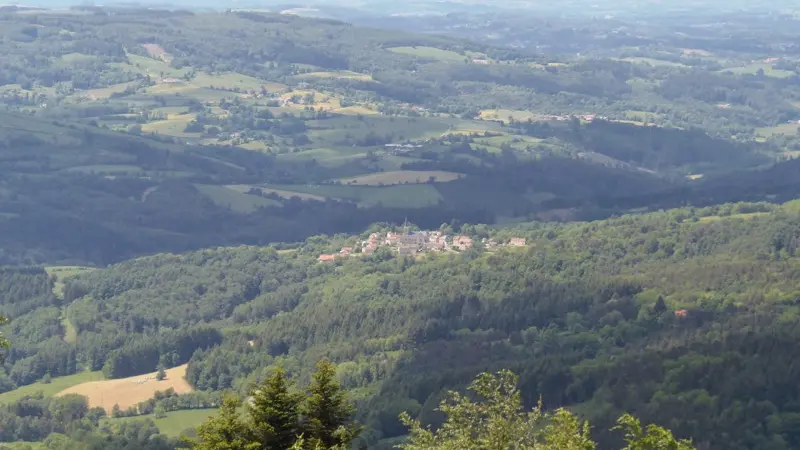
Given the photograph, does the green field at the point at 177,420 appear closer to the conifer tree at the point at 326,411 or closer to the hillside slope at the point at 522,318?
the hillside slope at the point at 522,318

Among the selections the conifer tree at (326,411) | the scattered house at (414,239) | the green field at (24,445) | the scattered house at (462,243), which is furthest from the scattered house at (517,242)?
the conifer tree at (326,411)

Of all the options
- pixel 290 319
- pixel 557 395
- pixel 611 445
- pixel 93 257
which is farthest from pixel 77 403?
pixel 93 257

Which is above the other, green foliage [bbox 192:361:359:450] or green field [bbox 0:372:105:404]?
green foliage [bbox 192:361:359:450]

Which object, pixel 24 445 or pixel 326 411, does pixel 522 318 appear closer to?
pixel 24 445

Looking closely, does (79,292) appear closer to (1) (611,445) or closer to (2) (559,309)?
(2) (559,309)

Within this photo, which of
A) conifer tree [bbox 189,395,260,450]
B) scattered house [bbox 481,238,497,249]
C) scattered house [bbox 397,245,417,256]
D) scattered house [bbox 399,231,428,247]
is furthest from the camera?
scattered house [bbox 399,231,428,247]

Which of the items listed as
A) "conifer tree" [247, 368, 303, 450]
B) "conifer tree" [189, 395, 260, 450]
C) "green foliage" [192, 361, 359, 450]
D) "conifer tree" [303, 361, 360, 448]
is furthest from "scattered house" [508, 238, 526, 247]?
"conifer tree" [189, 395, 260, 450]

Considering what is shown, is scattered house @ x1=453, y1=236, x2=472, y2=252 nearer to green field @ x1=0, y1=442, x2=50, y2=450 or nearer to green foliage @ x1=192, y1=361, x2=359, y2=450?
green field @ x1=0, y1=442, x2=50, y2=450
